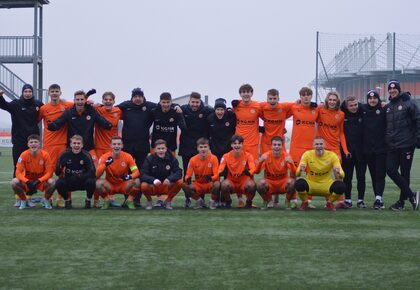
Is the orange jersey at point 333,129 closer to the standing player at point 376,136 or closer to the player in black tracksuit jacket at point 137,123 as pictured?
the standing player at point 376,136

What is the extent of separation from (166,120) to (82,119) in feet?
3.54

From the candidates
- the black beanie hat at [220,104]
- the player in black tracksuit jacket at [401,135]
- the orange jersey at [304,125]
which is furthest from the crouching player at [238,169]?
the player in black tracksuit jacket at [401,135]

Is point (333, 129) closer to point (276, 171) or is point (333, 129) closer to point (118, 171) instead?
point (276, 171)

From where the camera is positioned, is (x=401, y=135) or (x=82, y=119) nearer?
(x=401, y=135)

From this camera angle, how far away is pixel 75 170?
8.64 m

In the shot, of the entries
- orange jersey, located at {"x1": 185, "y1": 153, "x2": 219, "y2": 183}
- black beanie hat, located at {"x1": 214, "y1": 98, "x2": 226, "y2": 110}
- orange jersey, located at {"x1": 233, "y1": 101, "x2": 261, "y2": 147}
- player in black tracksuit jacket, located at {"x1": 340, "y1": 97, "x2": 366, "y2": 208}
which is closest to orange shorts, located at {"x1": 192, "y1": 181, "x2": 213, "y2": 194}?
orange jersey, located at {"x1": 185, "y1": 153, "x2": 219, "y2": 183}

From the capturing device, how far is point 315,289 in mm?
4457

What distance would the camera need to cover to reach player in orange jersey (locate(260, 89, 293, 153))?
9.33m

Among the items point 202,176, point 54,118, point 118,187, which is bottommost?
point 118,187

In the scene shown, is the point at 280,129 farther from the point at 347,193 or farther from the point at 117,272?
the point at 117,272

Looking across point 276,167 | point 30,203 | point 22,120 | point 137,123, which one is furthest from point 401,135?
point 22,120

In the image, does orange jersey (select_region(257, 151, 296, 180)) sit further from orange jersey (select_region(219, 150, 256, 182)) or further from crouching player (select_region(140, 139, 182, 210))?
crouching player (select_region(140, 139, 182, 210))

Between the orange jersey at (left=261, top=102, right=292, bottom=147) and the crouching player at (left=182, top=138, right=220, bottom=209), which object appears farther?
the orange jersey at (left=261, top=102, right=292, bottom=147)

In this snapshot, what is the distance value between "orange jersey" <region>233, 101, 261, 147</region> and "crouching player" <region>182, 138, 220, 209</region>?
65cm
